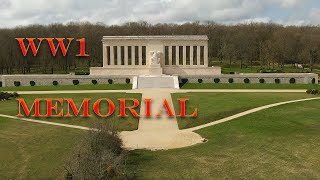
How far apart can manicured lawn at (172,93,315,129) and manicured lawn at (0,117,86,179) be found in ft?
32.5

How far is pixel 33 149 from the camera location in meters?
23.7

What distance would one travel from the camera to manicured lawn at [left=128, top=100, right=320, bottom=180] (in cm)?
1925

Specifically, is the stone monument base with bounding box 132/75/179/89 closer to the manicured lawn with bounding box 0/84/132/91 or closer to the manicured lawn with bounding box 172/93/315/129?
the manicured lawn with bounding box 0/84/132/91

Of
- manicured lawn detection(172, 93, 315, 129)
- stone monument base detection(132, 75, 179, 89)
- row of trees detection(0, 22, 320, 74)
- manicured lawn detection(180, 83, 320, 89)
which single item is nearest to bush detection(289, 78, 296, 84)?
manicured lawn detection(180, 83, 320, 89)

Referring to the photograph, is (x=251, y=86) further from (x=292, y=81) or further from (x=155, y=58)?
(x=155, y=58)

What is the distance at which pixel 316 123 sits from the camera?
29703mm

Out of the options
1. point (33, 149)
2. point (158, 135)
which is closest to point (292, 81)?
point (158, 135)

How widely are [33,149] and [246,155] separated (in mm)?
13430

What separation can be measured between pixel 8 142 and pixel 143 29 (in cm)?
9130

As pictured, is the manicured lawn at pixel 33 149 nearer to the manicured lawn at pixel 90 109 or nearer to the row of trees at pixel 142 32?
the manicured lawn at pixel 90 109

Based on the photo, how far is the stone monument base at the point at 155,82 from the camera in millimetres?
55562

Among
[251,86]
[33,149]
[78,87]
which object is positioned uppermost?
[251,86]

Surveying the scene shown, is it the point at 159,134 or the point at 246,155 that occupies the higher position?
the point at 159,134

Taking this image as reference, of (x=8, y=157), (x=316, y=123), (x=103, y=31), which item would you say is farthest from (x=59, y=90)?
(x=103, y=31)
